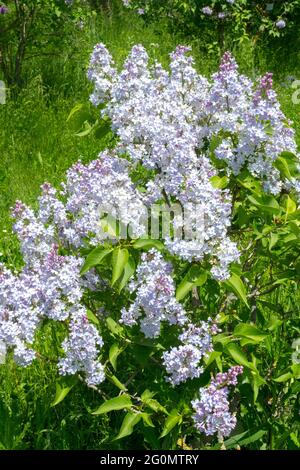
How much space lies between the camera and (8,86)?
5781 mm

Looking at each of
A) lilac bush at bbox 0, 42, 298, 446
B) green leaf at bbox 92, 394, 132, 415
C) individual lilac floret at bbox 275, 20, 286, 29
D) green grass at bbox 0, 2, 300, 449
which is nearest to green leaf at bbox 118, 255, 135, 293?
lilac bush at bbox 0, 42, 298, 446

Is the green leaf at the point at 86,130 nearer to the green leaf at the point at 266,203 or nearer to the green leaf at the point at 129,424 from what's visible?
the green leaf at the point at 266,203

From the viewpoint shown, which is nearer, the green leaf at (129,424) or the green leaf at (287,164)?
the green leaf at (129,424)

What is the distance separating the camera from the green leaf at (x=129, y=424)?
7.15ft

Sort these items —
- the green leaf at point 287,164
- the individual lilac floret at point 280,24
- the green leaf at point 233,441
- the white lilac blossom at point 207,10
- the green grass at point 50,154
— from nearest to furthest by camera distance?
1. the green leaf at point 287,164
2. the green leaf at point 233,441
3. the green grass at point 50,154
4. the white lilac blossom at point 207,10
5. the individual lilac floret at point 280,24

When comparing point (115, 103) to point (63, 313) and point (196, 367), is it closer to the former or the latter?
point (63, 313)

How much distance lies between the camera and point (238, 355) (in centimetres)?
217

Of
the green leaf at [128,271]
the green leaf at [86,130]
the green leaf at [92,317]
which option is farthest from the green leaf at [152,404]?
the green leaf at [86,130]

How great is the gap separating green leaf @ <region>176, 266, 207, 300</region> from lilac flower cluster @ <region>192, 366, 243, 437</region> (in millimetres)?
266

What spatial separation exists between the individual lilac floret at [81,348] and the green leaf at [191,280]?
10.9 inches

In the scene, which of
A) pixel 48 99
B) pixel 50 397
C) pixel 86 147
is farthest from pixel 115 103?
pixel 48 99

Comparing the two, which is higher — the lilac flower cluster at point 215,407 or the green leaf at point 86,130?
the green leaf at point 86,130

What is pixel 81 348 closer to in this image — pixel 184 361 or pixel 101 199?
pixel 184 361

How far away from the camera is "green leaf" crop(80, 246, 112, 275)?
2.09 metres
